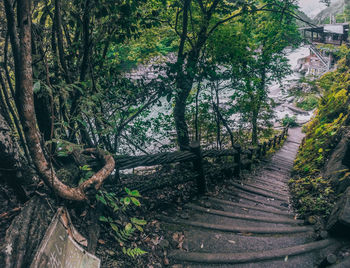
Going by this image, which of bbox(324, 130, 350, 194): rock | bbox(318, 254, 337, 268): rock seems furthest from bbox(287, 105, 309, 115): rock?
bbox(318, 254, 337, 268): rock

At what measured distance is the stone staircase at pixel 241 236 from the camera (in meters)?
2.56

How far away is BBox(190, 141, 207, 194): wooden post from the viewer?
4.20 metres

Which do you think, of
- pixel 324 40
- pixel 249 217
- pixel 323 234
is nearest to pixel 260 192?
pixel 249 217

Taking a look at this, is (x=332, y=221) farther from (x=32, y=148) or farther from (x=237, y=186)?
(x=32, y=148)

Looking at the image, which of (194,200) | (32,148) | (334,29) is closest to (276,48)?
(194,200)

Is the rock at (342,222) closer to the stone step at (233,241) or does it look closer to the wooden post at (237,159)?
the stone step at (233,241)

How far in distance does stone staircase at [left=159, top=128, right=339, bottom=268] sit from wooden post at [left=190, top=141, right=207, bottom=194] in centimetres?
21

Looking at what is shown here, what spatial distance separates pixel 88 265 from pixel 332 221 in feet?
9.56

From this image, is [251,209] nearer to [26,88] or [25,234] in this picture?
[25,234]

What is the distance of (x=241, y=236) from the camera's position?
3076 millimetres

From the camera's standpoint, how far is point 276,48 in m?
10.2

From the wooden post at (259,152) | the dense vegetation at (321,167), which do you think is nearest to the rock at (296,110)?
the dense vegetation at (321,167)

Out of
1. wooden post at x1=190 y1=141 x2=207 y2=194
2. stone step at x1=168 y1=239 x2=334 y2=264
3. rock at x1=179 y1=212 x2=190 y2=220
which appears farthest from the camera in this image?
wooden post at x1=190 y1=141 x2=207 y2=194

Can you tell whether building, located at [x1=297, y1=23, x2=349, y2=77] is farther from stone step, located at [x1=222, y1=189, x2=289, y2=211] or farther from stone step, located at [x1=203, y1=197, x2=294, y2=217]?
stone step, located at [x1=203, y1=197, x2=294, y2=217]
